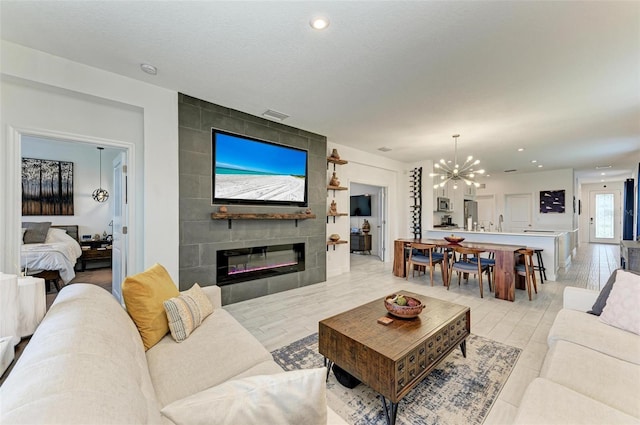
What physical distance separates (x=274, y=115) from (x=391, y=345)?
3374mm

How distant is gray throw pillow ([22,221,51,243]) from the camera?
482cm

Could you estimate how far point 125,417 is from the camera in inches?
24.9

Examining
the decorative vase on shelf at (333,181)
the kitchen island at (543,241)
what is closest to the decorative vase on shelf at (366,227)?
the kitchen island at (543,241)

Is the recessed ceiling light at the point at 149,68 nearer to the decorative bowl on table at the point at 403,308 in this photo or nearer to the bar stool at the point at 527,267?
the decorative bowl on table at the point at 403,308

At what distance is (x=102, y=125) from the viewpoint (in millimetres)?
2852

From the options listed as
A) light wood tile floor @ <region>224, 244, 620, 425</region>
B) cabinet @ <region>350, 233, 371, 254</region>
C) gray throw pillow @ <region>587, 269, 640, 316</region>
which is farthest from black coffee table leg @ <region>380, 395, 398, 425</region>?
cabinet @ <region>350, 233, 371, 254</region>

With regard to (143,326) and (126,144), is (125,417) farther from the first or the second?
(126,144)

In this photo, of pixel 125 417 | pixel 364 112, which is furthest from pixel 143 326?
pixel 364 112

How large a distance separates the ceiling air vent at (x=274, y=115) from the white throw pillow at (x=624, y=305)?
389 centimetres

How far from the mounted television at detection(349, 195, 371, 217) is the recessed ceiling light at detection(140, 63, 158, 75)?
6.80 m

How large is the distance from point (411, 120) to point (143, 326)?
13.4ft

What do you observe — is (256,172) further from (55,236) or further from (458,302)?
(55,236)

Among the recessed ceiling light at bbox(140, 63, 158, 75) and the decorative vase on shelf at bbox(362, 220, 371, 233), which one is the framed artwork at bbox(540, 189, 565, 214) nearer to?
the decorative vase on shelf at bbox(362, 220, 371, 233)

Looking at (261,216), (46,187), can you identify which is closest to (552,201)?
(261,216)
